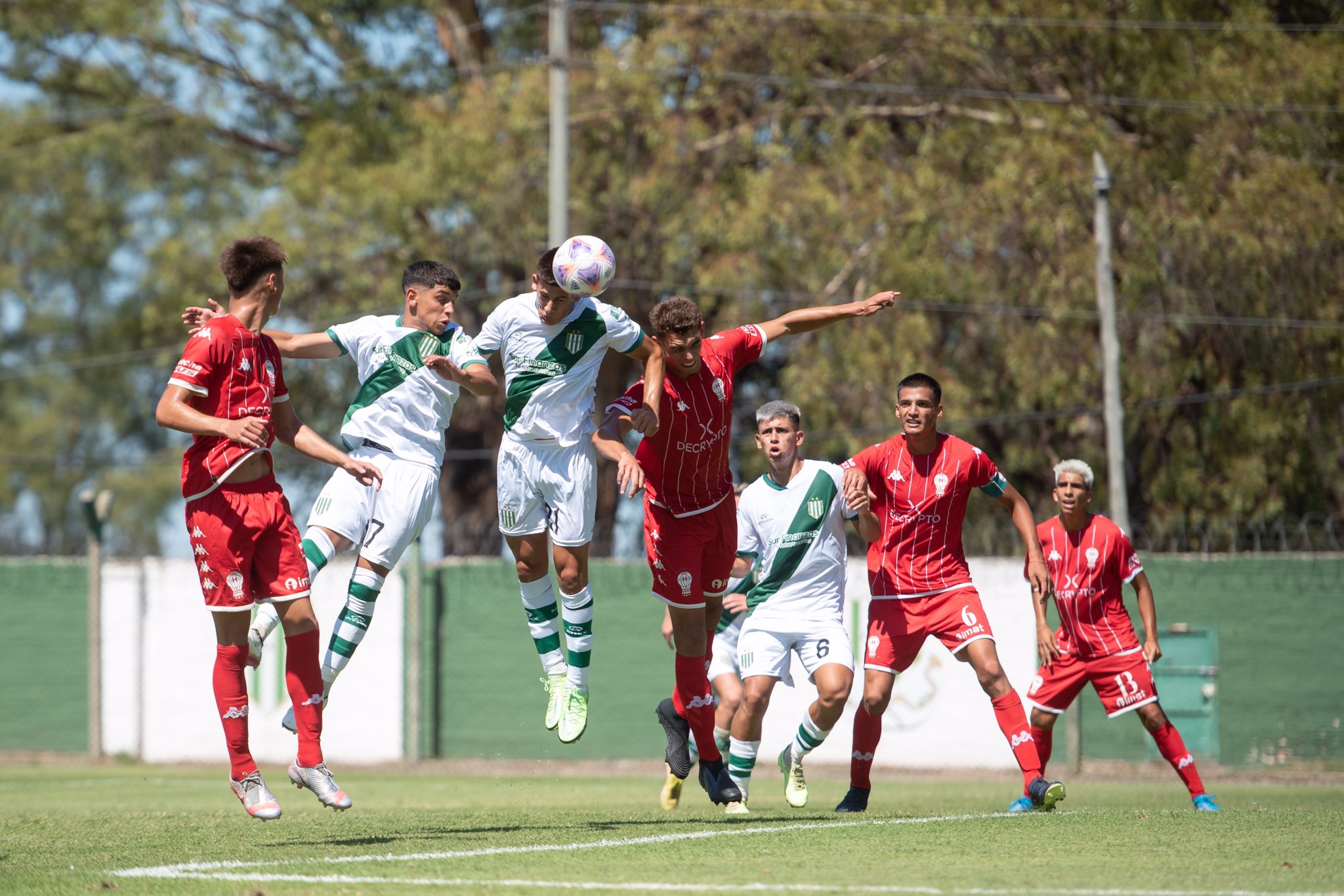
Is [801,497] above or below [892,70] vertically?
below

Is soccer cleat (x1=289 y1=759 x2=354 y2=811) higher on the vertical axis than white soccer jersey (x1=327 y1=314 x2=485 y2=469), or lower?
lower

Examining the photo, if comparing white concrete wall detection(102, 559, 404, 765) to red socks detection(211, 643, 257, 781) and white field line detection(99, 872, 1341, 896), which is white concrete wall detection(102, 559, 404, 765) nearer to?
red socks detection(211, 643, 257, 781)

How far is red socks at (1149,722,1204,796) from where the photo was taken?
1008 centimetres

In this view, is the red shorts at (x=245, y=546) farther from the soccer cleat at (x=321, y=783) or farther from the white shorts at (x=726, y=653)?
the white shorts at (x=726, y=653)

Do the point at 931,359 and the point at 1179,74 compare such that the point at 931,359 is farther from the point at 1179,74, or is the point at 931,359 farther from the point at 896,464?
the point at 896,464

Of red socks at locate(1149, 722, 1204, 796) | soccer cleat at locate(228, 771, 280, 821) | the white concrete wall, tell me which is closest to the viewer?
soccer cleat at locate(228, 771, 280, 821)

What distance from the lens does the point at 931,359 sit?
21.2 metres

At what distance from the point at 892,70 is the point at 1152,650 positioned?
1500cm

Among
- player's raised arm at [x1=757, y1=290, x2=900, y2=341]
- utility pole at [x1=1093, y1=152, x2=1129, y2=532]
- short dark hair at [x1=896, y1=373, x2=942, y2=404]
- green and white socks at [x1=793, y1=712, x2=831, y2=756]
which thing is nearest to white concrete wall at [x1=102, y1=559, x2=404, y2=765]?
utility pole at [x1=1093, y1=152, x2=1129, y2=532]

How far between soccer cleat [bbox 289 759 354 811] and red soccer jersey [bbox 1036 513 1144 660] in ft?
18.4

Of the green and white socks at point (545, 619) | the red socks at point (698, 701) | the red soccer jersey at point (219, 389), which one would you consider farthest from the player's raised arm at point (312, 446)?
the red socks at point (698, 701)

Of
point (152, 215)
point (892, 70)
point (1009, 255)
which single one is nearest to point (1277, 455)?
point (1009, 255)

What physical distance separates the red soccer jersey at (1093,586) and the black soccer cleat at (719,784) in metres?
3.14

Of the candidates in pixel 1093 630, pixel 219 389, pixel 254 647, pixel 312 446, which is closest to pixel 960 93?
pixel 1093 630
